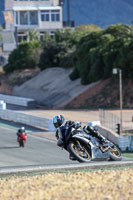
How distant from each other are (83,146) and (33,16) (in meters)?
88.5

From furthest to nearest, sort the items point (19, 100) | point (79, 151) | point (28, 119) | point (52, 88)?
point (52, 88)
point (19, 100)
point (28, 119)
point (79, 151)

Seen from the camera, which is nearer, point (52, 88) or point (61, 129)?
point (61, 129)

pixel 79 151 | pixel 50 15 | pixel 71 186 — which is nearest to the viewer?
pixel 71 186

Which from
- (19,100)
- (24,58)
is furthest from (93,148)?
(24,58)

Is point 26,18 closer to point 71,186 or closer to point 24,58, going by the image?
point 24,58

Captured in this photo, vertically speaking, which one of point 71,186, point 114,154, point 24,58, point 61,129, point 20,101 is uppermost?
point 61,129

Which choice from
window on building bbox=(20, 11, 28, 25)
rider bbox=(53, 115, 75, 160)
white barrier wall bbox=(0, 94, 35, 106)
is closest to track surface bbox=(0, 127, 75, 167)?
rider bbox=(53, 115, 75, 160)

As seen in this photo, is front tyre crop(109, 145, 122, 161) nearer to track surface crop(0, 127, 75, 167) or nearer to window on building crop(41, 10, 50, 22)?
track surface crop(0, 127, 75, 167)

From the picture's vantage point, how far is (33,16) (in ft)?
326

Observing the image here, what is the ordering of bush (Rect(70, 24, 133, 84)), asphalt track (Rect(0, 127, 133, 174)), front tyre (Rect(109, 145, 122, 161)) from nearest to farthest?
front tyre (Rect(109, 145, 122, 161))
asphalt track (Rect(0, 127, 133, 174))
bush (Rect(70, 24, 133, 84))

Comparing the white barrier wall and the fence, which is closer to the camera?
the fence

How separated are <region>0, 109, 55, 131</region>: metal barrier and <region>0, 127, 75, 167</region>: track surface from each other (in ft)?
10.7

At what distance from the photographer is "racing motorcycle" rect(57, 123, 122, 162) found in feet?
42.2

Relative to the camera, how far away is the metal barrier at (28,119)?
125 feet
